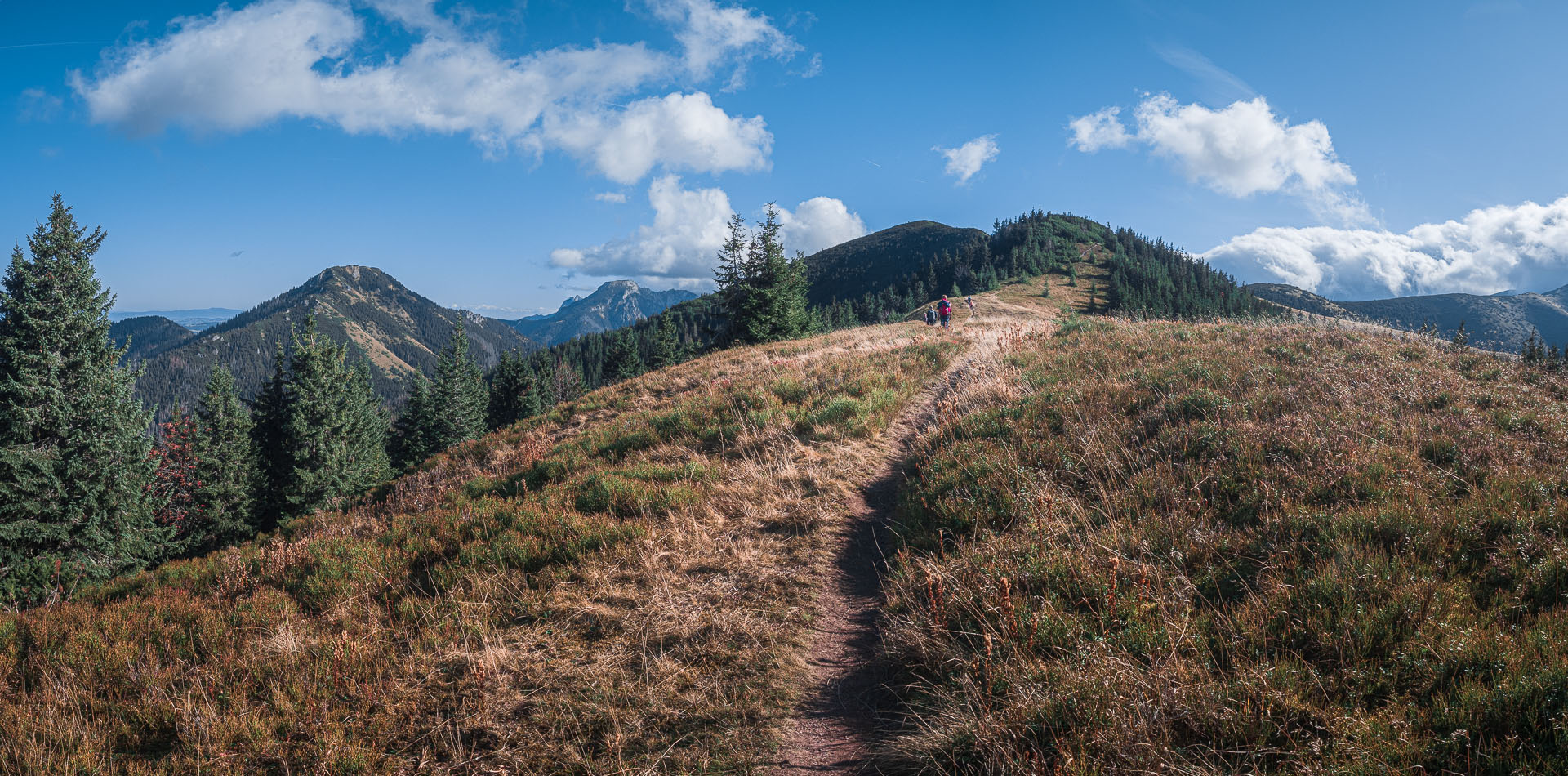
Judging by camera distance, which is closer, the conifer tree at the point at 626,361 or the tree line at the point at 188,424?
the tree line at the point at 188,424

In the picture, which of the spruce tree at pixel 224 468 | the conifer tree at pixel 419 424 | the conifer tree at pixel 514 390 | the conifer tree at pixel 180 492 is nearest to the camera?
the conifer tree at pixel 180 492

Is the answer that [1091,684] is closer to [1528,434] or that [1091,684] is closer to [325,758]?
[325,758]

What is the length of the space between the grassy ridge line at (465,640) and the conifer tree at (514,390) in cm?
5187

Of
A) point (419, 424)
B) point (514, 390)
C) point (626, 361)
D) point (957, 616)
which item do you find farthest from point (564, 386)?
point (957, 616)

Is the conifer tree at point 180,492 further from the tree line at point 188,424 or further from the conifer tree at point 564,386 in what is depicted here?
the conifer tree at point 564,386

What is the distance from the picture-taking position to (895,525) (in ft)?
21.1

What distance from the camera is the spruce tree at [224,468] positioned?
1236 inches

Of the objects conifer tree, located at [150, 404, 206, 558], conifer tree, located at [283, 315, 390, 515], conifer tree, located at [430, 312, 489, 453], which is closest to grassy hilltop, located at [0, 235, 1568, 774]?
conifer tree, located at [283, 315, 390, 515]

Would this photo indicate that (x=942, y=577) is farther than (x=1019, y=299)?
No

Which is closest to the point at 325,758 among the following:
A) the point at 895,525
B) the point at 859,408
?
the point at 895,525

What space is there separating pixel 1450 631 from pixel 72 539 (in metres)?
34.4

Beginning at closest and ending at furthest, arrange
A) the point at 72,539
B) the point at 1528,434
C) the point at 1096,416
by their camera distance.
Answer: the point at 1528,434, the point at 1096,416, the point at 72,539

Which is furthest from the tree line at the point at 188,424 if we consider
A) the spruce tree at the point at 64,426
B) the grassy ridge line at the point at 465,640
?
the grassy ridge line at the point at 465,640

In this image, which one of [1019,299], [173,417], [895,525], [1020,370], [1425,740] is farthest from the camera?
[1019,299]
